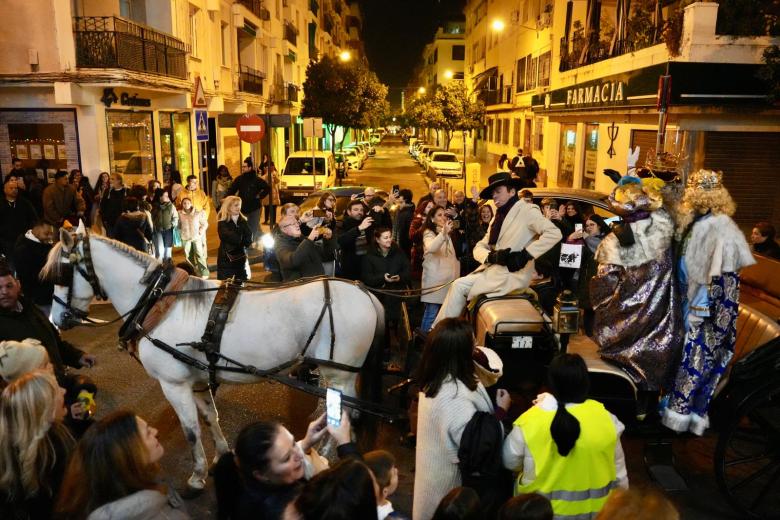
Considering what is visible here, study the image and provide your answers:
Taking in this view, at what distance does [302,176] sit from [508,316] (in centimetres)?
1750

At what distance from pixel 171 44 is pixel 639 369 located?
18.7m

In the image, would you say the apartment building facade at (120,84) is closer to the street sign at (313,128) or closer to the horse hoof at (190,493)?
A: the street sign at (313,128)

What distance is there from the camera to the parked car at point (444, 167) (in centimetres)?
3023

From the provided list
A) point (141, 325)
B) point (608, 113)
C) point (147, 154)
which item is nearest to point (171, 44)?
point (147, 154)

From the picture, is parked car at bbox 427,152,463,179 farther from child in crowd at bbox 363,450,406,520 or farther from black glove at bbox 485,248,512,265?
child in crowd at bbox 363,450,406,520

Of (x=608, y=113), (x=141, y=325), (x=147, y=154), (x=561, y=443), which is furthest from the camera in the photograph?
(x=147, y=154)

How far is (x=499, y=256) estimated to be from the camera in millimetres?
5457

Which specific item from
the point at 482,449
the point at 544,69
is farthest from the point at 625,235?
the point at 544,69

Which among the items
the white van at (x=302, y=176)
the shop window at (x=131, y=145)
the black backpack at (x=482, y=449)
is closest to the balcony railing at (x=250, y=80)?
the white van at (x=302, y=176)

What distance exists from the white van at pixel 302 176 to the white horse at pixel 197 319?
15512 mm

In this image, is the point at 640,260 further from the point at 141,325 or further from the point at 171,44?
the point at 171,44

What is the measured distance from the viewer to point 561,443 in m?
2.95

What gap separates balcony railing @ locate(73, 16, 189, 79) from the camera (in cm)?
1548

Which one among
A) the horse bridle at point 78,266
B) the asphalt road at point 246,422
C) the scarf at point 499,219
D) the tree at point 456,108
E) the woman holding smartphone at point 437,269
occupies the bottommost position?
the asphalt road at point 246,422
